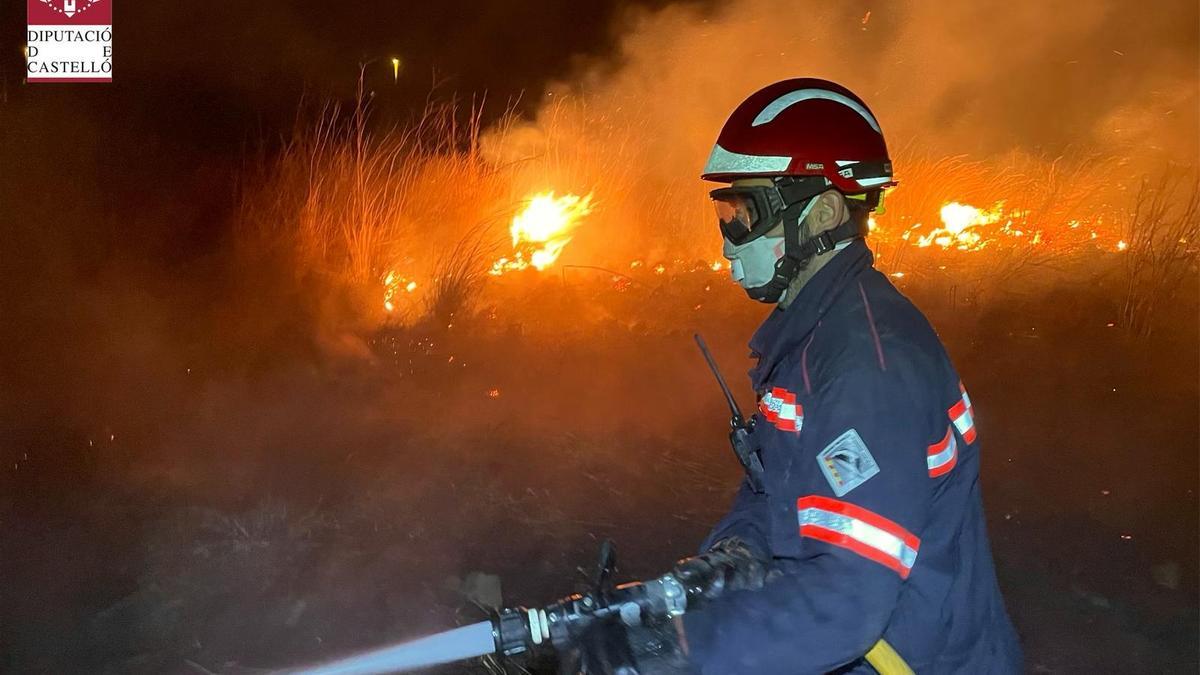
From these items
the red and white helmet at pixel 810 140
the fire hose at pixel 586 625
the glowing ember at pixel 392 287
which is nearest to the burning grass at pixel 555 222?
the glowing ember at pixel 392 287

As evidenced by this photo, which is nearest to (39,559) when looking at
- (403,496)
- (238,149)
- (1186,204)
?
(403,496)

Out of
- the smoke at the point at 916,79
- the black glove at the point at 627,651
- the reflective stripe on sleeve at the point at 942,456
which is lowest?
the black glove at the point at 627,651

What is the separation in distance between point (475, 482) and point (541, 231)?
341cm

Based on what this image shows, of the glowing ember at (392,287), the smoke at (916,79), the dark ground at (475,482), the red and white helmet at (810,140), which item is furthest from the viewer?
the smoke at (916,79)

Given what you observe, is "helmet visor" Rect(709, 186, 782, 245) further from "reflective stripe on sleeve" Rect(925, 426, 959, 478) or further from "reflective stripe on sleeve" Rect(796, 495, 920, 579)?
"reflective stripe on sleeve" Rect(796, 495, 920, 579)

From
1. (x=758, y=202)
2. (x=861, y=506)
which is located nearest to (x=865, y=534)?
(x=861, y=506)

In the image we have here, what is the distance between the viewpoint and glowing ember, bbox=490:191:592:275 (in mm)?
8398

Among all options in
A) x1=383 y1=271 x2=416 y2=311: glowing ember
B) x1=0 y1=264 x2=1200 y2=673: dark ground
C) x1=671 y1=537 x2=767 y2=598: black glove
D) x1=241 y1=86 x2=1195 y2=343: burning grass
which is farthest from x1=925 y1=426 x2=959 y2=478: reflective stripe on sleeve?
x1=383 y1=271 x2=416 y2=311: glowing ember

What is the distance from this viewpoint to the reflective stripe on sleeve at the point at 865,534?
1321mm

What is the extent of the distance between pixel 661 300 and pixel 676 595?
7.85 metres

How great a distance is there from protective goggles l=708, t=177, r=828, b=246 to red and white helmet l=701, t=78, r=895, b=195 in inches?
1.4

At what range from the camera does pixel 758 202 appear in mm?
1919

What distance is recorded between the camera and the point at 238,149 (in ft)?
22.9

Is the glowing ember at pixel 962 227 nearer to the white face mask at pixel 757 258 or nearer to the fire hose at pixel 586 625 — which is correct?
the white face mask at pixel 757 258
